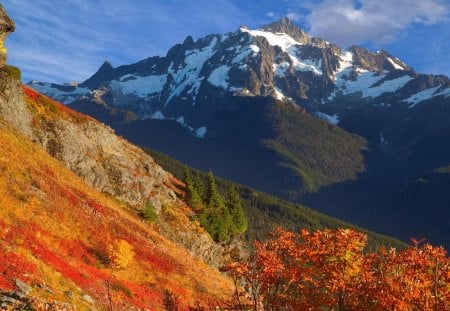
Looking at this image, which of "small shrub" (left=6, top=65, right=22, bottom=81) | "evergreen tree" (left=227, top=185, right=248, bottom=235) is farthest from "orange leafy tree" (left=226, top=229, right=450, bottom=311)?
"evergreen tree" (left=227, top=185, right=248, bottom=235)

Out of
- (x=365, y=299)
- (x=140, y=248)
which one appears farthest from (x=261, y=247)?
(x=140, y=248)

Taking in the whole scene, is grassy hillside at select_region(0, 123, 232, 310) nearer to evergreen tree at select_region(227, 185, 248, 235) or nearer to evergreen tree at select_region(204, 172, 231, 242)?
evergreen tree at select_region(204, 172, 231, 242)

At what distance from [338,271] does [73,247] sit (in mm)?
24642

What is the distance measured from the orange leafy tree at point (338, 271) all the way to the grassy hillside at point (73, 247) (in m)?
12.1

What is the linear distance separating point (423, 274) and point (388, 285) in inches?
127

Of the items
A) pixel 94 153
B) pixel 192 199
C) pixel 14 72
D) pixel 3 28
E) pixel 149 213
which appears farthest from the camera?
pixel 192 199

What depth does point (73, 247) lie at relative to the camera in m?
39.5

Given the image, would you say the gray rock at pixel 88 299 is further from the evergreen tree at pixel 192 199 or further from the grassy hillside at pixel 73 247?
the evergreen tree at pixel 192 199

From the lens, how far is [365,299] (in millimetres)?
22875

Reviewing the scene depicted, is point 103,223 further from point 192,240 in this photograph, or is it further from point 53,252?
point 192,240

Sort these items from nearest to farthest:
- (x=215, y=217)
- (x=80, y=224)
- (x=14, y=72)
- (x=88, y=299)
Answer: (x=88, y=299) → (x=80, y=224) → (x=14, y=72) → (x=215, y=217)

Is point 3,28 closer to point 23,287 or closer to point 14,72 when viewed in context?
point 14,72

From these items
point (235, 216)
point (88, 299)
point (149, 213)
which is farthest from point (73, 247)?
point (235, 216)

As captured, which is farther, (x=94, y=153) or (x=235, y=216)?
(x=235, y=216)
